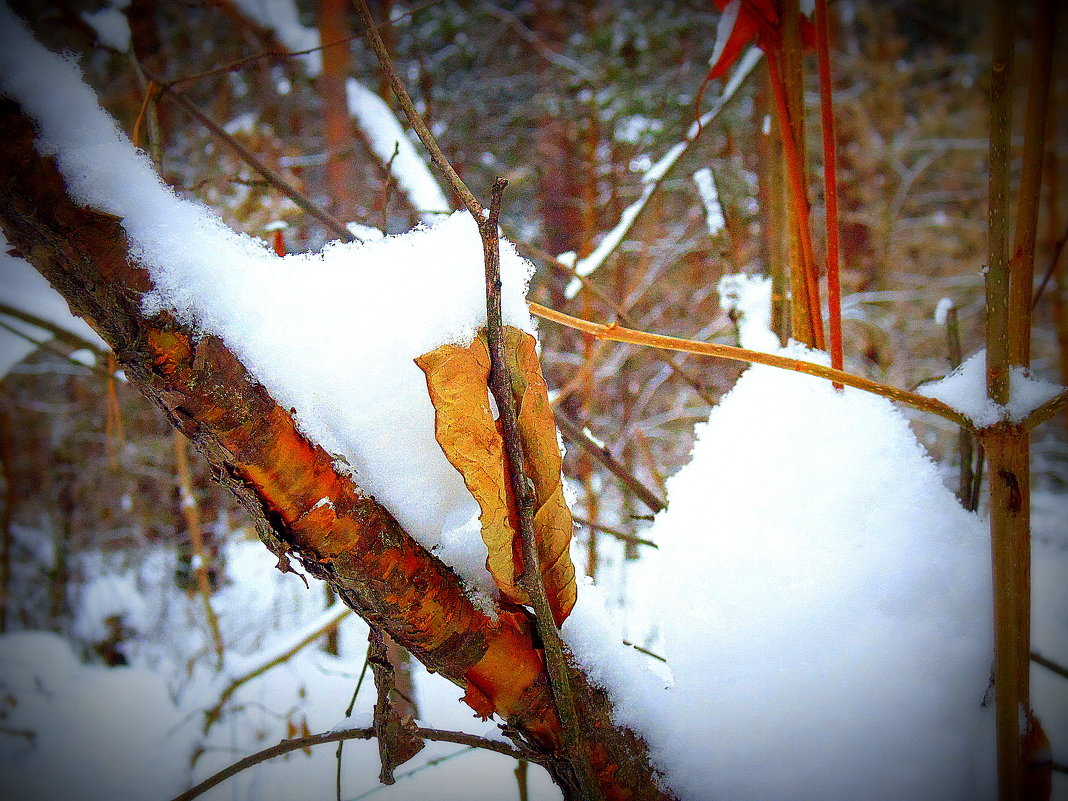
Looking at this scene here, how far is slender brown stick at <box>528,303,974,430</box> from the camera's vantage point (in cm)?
30

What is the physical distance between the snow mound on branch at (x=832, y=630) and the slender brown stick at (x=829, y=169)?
2.8 inches

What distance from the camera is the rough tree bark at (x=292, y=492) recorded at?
0.21 meters

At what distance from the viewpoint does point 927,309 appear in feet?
9.51

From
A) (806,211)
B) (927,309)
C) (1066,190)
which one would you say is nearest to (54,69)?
(806,211)

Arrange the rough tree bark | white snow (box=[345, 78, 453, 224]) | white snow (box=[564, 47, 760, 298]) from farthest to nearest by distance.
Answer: white snow (box=[345, 78, 453, 224]) < white snow (box=[564, 47, 760, 298]) < the rough tree bark

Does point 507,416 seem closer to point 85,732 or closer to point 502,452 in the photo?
point 502,452

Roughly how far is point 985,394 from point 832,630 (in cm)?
17

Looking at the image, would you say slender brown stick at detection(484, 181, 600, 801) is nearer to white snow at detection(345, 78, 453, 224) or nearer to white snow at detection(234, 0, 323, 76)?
white snow at detection(345, 78, 453, 224)

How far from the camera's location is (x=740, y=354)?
1.00 feet

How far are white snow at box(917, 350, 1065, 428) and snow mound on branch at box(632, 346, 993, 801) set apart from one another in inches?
2.2

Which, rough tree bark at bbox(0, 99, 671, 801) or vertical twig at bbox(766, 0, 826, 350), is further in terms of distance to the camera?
vertical twig at bbox(766, 0, 826, 350)

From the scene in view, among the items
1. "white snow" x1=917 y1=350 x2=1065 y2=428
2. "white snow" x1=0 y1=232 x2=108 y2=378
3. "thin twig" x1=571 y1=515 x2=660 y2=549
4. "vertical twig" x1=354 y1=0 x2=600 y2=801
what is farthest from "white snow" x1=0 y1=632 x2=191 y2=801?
"white snow" x1=917 y1=350 x2=1065 y2=428

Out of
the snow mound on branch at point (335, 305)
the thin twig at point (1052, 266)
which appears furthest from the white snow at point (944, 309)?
the snow mound on branch at point (335, 305)

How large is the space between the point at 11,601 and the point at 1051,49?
13.0 ft
